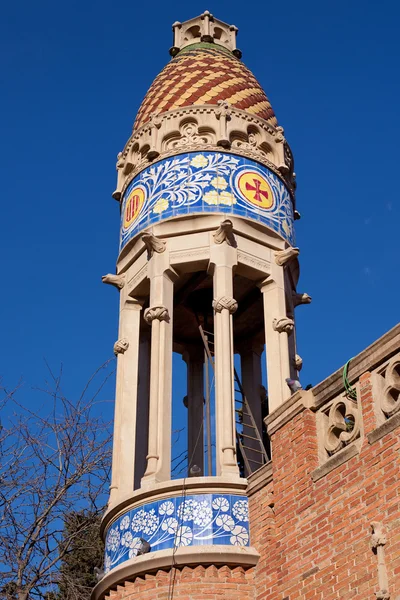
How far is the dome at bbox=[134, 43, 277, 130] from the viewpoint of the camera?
19250 millimetres

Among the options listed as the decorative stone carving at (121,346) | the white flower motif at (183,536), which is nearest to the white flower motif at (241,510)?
the white flower motif at (183,536)

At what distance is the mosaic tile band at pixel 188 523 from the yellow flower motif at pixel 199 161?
6.26 metres

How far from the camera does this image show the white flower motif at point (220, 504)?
1402cm

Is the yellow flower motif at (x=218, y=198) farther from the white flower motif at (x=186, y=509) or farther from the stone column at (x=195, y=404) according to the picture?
the white flower motif at (x=186, y=509)

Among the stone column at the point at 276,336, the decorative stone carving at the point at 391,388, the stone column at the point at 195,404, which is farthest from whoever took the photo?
the stone column at the point at 195,404

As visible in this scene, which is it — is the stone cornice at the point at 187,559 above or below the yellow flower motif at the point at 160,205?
below

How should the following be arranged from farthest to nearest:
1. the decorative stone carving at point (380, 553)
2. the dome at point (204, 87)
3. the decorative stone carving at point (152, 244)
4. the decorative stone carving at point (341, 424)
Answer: the dome at point (204, 87) < the decorative stone carving at point (152, 244) < the decorative stone carving at point (341, 424) < the decorative stone carving at point (380, 553)

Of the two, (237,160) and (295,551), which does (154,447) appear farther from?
(237,160)

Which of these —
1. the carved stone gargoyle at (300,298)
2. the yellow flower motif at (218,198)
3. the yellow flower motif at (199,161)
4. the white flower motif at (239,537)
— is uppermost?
the yellow flower motif at (199,161)

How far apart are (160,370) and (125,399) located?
3.69 ft

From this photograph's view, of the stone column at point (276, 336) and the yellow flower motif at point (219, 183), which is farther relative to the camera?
the yellow flower motif at point (219, 183)

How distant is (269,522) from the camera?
13.3 meters

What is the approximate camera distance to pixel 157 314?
53.6ft

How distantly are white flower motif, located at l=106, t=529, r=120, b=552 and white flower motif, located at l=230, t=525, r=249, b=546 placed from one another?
1.97 metres
